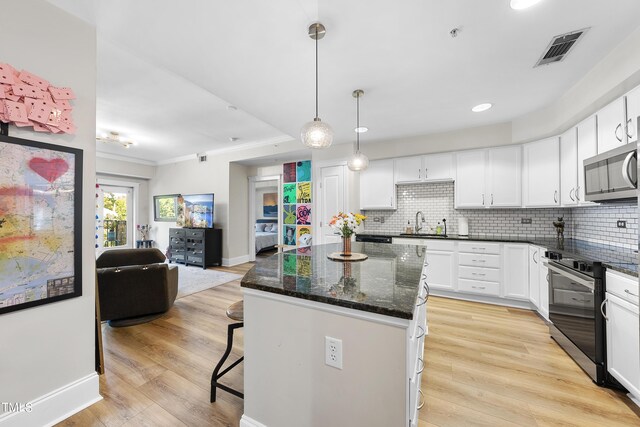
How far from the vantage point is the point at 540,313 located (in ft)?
9.81

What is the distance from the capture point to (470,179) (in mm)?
3797

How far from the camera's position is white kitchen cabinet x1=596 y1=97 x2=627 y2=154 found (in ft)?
6.64

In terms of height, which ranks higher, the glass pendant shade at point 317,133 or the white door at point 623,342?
the glass pendant shade at point 317,133

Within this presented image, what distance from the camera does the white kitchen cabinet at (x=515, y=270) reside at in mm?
3219

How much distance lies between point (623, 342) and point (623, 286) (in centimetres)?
38

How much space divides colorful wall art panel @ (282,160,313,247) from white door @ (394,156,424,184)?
1.96 m

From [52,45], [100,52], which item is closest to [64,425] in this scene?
[52,45]

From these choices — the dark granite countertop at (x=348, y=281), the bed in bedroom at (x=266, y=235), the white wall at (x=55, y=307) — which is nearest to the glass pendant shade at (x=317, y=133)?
the dark granite countertop at (x=348, y=281)

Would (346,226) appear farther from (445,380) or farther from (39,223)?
(39,223)

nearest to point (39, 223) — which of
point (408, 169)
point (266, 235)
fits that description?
point (408, 169)

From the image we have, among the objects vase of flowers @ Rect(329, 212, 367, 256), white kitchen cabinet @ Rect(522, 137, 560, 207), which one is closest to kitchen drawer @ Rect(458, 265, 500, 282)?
white kitchen cabinet @ Rect(522, 137, 560, 207)

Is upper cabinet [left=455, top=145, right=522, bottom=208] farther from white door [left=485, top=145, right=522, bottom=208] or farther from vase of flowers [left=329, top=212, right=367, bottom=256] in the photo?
vase of flowers [left=329, top=212, right=367, bottom=256]

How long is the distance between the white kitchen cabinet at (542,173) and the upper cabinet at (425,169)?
36.7 inches

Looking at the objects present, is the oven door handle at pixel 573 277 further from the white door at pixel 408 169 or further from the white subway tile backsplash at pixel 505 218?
the white door at pixel 408 169
